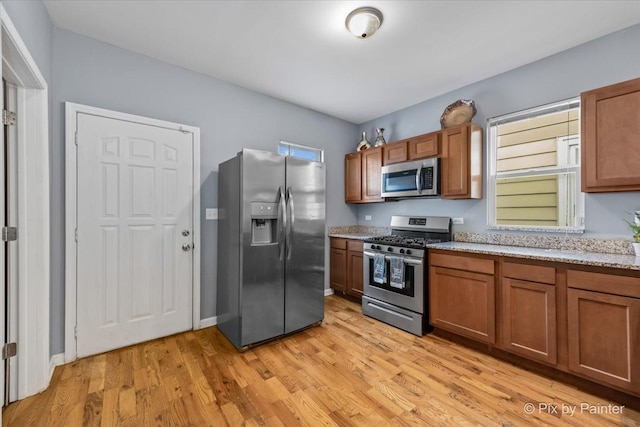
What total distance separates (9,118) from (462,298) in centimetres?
363

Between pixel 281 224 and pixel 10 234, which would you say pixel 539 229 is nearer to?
pixel 281 224

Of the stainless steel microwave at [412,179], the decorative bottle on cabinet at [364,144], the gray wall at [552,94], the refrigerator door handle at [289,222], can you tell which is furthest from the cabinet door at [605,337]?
the decorative bottle on cabinet at [364,144]

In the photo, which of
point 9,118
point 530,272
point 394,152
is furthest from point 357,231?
point 9,118

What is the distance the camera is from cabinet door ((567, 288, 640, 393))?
1769 mm

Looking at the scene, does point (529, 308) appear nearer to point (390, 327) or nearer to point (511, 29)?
point (390, 327)

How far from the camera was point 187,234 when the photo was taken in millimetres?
2852

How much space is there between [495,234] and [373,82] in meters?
2.09

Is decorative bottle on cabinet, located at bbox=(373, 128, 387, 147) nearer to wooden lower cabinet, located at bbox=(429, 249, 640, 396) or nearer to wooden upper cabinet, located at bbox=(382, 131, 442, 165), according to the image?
wooden upper cabinet, located at bbox=(382, 131, 442, 165)

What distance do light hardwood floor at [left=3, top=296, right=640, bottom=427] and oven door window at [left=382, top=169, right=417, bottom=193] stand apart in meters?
1.72

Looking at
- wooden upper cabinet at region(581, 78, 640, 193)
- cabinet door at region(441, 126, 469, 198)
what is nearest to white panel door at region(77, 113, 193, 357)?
cabinet door at region(441, 126, 469, 198)

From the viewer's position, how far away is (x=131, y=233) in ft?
8.39

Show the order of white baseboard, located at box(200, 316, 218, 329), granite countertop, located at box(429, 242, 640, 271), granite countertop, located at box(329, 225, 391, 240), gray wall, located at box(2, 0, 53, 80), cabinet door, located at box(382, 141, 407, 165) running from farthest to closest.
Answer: granite countertop, located at box(329, 225, 391, 240), cabinet door, located at box(382, 141, 407, 165), white baseboard, located at box(200, 316, 218, 329), granite countertop, located at box(429, 242, 640, 271), gray wall, located at box(2, 0, 53, 80)

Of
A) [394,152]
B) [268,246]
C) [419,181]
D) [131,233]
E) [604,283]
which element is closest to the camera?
[604,283]

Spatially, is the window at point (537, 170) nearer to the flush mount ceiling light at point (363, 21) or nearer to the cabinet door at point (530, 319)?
the cabinet door at point (530, 319)
